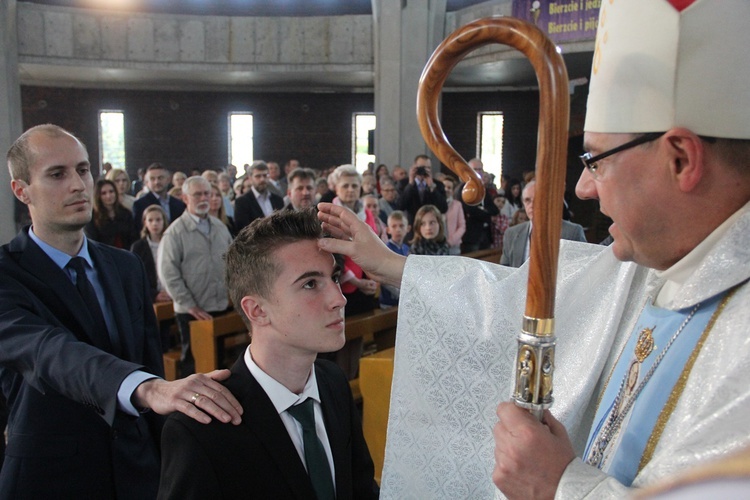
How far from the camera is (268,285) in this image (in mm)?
1816

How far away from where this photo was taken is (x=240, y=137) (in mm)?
18781

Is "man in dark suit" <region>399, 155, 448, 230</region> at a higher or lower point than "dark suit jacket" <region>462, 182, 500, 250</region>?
higher

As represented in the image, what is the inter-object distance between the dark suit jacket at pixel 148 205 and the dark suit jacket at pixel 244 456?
17.3 ft

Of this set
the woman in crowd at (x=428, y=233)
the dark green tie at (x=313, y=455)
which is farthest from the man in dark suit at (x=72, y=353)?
the woman in crowd at (x=428, y=233)

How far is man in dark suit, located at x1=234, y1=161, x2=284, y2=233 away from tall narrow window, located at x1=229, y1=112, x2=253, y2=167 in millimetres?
12113

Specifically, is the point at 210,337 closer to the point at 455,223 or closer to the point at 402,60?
the point at 455,223

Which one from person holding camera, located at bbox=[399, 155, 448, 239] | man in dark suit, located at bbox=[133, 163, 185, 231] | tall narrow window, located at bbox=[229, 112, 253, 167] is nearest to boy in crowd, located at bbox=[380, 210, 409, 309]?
person holding camera, located at bbox=[399, 155, 448, 239]

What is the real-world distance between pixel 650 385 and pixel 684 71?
58 cm

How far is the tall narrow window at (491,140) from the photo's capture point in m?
18.4

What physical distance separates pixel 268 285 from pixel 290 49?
45.9 feet

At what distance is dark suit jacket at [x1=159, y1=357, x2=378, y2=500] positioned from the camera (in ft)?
4.83

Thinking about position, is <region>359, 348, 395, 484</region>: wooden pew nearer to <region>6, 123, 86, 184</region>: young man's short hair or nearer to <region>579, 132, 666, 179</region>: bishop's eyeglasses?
<region>6, 123, 86, 184</region>: young man's short hair

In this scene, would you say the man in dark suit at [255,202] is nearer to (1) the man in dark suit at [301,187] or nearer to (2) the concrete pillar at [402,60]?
(1) the man in dark suit at [301,187]

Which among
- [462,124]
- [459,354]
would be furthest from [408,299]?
[462,124]
